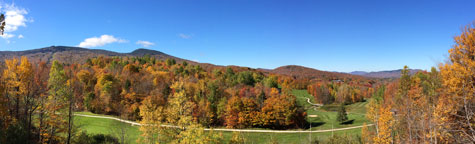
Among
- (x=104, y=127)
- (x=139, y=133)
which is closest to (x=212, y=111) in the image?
(x=139, y=133)

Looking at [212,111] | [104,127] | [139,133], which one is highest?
[212,111]

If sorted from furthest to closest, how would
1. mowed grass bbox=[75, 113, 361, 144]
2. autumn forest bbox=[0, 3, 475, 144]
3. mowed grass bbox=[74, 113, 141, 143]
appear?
→ 1. mowed grass bbox=[74, 113, 141, 143]
2. mowed grass bbox=[75, 113, 361, 144]
3. autumn forest bbox=[0, 3, 475, 144]

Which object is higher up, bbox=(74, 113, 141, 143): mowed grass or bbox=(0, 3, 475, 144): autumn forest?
bbox=(0, 3, 475, 144): autumn forest

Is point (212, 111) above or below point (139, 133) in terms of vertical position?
above

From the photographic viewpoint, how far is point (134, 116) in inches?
1580

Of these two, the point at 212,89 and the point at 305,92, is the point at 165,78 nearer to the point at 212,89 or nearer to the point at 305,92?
the point at 212,89

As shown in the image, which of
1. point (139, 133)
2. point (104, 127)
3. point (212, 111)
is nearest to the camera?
point (139, 133)

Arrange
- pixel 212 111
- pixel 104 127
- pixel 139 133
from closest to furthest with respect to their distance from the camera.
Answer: pixel 139 133, pixel 104 127, pixel 212 111

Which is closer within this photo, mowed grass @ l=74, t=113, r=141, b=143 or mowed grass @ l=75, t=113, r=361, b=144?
mowed grass @ l=75, t=113, r=361, b=144

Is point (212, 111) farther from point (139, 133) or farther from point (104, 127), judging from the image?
point (104, 127)

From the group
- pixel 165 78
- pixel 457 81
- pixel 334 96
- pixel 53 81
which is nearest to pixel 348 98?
pixel 334 96

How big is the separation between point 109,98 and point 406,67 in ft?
183

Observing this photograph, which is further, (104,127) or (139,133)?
(104,127)

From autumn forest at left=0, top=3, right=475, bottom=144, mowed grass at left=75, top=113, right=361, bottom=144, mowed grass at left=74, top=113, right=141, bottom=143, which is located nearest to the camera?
autumn forest at left=0, top=3, right=475, bottom=144
